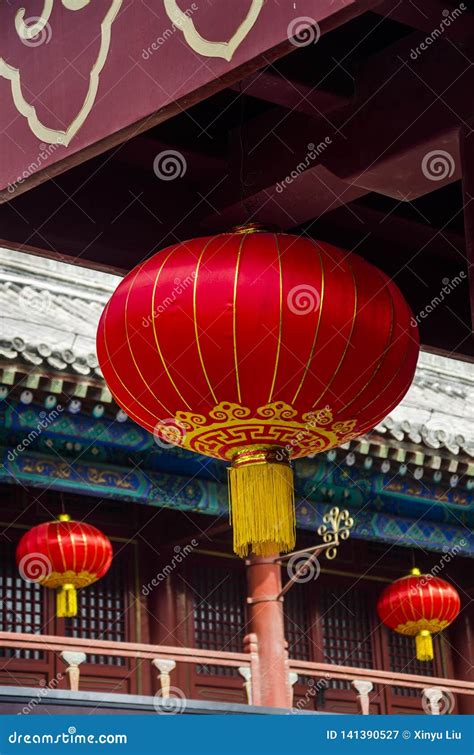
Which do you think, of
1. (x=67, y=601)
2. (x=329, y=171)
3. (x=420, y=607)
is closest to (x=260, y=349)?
(x=329, y=171)

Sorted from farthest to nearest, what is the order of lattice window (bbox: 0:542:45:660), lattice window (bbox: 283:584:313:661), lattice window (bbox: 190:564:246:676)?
lattice window (bbox: 283:584:313:661)
lattice window (bbox: 190:564:246:676)
lattice window (bbox: 0:542:45:660)

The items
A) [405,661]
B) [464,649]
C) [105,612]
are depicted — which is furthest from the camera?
[464,649]

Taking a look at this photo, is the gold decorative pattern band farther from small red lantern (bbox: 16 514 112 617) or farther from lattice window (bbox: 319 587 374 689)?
lattice window (bbox: 319 587 374 689)

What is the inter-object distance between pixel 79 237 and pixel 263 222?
480 mm

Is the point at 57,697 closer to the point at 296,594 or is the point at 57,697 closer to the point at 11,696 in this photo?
the point at 11,696

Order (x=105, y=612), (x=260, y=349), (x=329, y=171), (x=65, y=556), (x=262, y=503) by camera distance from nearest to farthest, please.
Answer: (x=329, y=171) < (x=260, y=349) < (x=262, y=503) < (x=65, y=556) < (x=105, y=612)

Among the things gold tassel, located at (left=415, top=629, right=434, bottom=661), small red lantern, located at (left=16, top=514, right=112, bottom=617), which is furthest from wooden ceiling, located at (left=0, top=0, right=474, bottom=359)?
gold tassel, located at (left=415, top=629, right=434, bottom=661)

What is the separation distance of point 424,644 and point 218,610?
65.5 inches

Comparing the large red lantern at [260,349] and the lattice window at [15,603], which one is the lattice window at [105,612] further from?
the large red lantern at [260,349]

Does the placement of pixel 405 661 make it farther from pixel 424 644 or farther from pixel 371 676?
pixel 371 676

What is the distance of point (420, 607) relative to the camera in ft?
36.3

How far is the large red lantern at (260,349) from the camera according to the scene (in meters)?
3.47

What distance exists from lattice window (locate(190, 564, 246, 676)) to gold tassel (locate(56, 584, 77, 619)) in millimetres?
1518

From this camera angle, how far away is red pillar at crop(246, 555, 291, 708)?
31.0ft
